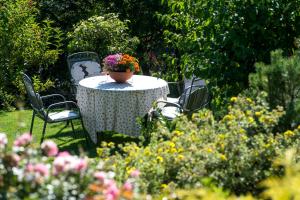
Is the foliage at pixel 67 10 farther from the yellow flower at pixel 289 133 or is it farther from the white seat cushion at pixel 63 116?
the yellow flower at pixel 289 133

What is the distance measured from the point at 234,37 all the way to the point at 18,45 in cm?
520

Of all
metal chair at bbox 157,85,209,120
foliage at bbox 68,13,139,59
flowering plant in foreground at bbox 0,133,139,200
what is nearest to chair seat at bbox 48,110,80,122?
metal chair at bbox 157,85,209,120

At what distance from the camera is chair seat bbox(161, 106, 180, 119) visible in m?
6.07

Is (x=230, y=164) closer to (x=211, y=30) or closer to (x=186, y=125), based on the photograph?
(x=186, y=125)

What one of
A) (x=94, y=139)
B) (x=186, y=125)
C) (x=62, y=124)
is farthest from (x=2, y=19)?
(x=186, y=125)

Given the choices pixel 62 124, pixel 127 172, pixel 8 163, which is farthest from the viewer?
pixel 62 124

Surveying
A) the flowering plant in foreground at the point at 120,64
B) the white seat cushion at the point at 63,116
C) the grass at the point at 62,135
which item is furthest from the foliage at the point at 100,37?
the white seat cushion at the point at 63,116

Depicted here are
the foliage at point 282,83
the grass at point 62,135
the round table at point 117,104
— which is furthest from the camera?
the grass at point 62,135

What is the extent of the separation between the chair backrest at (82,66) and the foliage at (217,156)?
4.49 meters

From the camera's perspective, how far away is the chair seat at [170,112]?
239 inches

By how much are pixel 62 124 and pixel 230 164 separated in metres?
4.77

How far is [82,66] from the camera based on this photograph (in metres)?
7.95

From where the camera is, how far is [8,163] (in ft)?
7.91

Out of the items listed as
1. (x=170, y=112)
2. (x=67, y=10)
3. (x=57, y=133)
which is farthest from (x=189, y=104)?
(x=67, y=10)
